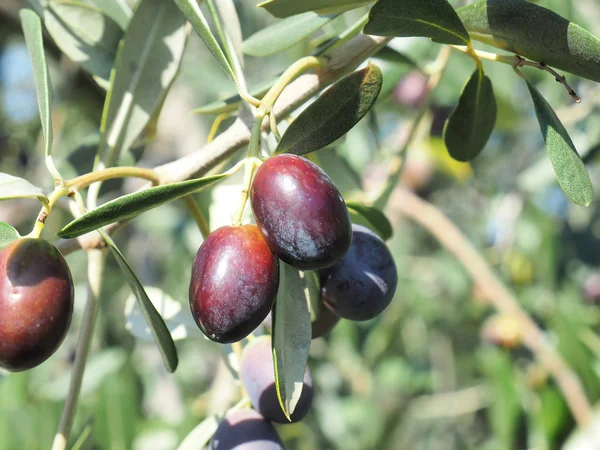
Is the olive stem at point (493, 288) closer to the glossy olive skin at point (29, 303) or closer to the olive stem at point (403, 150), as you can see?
the olive stem at point (403, 150)

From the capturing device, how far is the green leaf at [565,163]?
0.78 m

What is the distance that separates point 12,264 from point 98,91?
6.22 feet

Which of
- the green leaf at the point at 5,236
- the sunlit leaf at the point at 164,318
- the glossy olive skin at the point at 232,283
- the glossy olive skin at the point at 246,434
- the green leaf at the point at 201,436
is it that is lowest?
the green leaf at the point at 201,436

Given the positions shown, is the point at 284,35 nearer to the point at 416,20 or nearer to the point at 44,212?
the point at 416,20

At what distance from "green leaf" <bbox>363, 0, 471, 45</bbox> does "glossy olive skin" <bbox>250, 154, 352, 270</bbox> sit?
19cm

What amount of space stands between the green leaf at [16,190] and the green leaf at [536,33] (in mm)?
533

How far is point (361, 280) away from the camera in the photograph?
0.87 meters

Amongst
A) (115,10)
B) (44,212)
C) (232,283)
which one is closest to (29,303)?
(44,212)

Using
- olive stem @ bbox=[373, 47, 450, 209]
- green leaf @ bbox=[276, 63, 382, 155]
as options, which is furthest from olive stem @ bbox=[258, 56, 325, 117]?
olive stem @ bbox=[373, 47, 450, 209]

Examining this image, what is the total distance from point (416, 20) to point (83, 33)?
0.65 m

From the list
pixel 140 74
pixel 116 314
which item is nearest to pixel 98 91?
pixel 116 314

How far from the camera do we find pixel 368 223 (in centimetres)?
103

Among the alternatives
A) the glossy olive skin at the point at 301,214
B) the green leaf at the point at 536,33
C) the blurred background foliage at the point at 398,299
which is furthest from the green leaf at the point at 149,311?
the blurred background foliage at the point at 398,299

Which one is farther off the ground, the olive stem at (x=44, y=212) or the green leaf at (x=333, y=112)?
the green leaf at (x=333, y=112)
